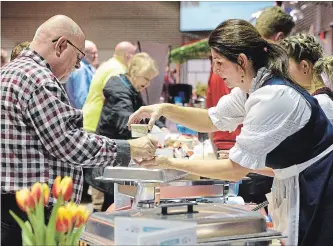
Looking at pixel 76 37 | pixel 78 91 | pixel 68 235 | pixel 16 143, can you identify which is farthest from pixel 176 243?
pixel 78 91

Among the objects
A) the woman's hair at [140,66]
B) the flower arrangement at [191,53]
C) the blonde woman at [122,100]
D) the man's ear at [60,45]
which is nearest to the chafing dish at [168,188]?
the man's ear at [60,45]

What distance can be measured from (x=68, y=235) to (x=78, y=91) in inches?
195

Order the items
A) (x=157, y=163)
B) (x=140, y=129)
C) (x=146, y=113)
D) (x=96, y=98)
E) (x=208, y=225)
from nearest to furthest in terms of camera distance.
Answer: (x=208, y=225), (x=157, y=163), (x=140, y=129), (x=146, y=113), (x=96, y=98)

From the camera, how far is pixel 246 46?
2154 mm

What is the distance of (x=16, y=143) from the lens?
200 cm

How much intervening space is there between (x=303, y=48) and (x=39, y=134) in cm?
138

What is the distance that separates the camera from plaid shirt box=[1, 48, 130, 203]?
194 centimetres

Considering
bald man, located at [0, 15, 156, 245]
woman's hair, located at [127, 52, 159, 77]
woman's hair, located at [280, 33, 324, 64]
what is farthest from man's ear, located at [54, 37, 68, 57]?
woman's hair, located at [127, 52, 159, 77]

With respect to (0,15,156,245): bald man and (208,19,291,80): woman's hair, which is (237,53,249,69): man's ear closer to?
A: (208,19,291,80): woman's hair

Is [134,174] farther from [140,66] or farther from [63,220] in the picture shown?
[140,66]

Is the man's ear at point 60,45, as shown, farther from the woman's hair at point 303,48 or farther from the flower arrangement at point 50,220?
the woman's hair at point 303,48

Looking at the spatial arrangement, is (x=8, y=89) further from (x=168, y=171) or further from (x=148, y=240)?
(x=148, y=240)

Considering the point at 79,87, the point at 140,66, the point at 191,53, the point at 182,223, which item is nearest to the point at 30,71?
the point at 182,223

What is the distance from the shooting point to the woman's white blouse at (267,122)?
6.55ft
